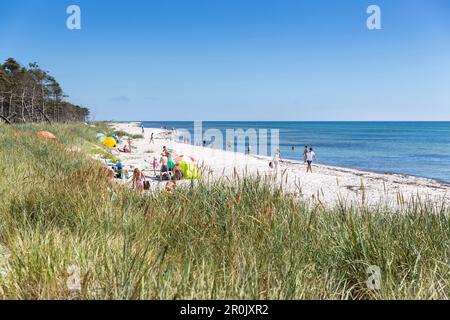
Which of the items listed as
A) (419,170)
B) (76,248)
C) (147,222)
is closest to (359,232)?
(147,222)

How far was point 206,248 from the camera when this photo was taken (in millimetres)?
→ 3750

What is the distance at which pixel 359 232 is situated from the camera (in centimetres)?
389

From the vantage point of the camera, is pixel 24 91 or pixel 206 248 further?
pixel 24 91

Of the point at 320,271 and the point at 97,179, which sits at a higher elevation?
the point at 97,179

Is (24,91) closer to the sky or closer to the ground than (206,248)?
closer to the sky

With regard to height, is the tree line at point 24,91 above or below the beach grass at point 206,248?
above

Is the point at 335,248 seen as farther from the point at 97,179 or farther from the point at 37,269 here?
the point at 97,179

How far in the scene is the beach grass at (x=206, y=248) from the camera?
270 centimetres

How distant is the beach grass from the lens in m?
2.70

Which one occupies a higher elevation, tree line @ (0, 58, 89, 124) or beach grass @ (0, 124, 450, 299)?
tree line @ (0, 58, 89, 124)

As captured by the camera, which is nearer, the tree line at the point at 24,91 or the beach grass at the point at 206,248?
the beach grass at the point at 206,248

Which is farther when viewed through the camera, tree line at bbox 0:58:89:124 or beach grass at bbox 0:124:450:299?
tree line at bbox 0:58:89:124

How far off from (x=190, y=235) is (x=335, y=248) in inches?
60.8
